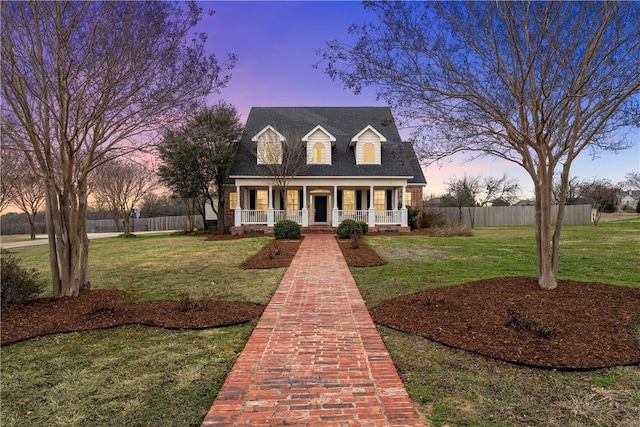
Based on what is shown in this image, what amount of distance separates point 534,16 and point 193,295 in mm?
7933

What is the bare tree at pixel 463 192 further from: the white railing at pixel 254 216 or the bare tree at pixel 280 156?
the white railing at pixel 254 216

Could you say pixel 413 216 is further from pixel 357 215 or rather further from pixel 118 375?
pixel 118 375

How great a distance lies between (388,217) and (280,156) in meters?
7.34

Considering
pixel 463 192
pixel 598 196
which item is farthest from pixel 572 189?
pixel 463 192

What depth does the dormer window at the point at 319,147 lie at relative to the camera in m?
21.4

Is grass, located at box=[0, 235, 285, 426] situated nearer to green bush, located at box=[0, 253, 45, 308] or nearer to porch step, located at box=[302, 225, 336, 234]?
green bush, located at box=[0, 253, 45, 308]

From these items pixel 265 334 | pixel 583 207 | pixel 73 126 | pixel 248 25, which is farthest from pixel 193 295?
pixel 583 207

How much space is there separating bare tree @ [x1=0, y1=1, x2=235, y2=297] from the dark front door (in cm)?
1607

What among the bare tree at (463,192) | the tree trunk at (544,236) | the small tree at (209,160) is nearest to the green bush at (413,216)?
the bare tree at (463,192)

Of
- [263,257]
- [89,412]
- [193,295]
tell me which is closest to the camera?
[89,412]

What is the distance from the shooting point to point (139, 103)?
6.62m

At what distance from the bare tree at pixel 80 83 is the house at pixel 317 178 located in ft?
41.1

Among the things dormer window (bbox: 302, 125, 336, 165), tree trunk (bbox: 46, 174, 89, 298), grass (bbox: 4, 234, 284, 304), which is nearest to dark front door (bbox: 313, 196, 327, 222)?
dormer window (bbox: 302, 125, 336, 165)

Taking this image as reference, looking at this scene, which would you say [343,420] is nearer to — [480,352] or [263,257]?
[480,352]
